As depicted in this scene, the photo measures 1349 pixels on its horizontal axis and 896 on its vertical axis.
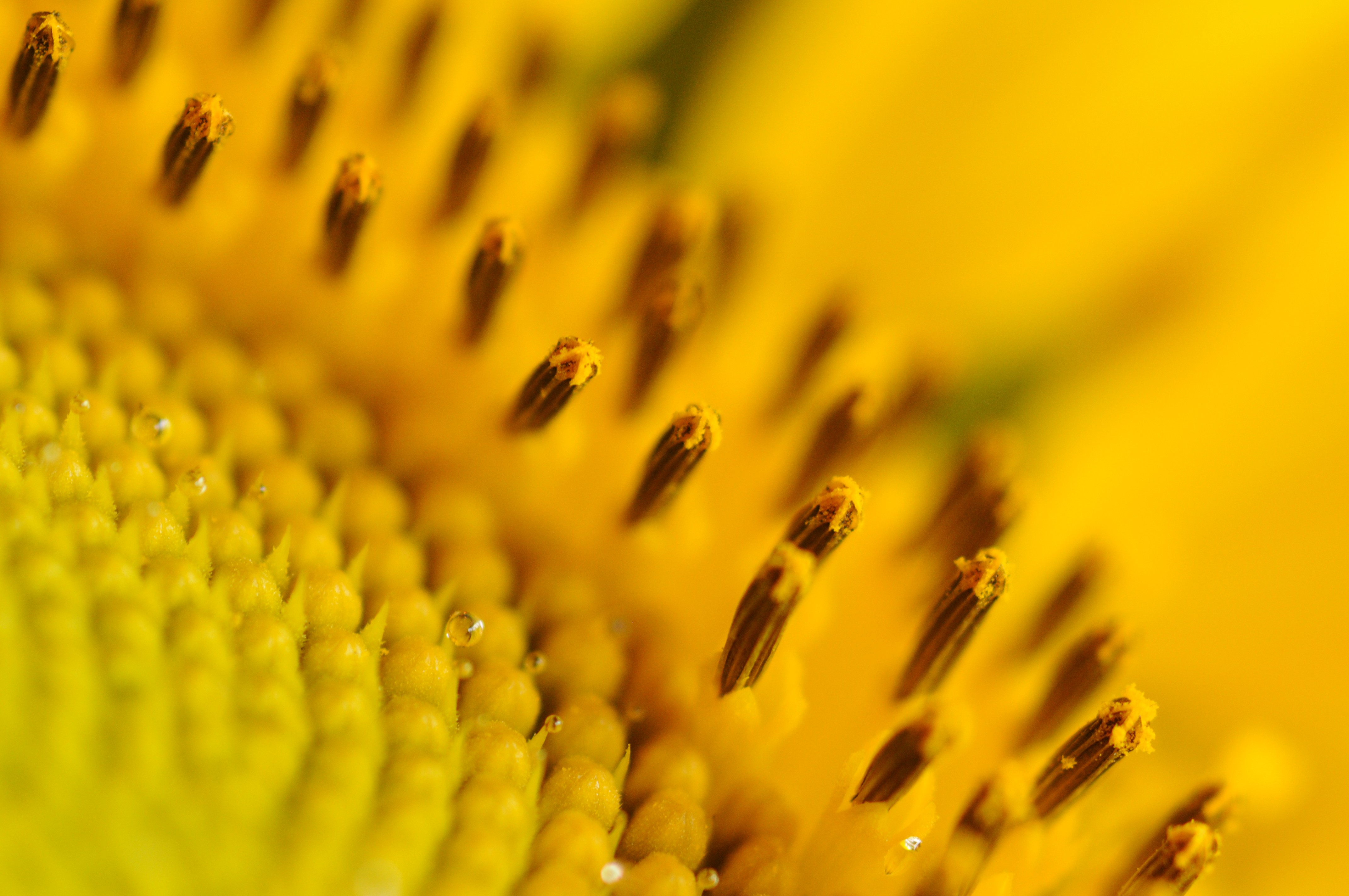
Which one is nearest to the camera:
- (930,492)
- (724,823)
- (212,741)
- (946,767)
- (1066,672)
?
(212,741)

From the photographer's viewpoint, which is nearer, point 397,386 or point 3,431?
point 3,431

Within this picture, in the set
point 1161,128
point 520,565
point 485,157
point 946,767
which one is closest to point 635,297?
point 485,157

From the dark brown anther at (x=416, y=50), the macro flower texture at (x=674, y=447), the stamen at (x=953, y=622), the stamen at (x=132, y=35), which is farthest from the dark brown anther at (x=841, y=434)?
the stamen at (x=132, y=35)

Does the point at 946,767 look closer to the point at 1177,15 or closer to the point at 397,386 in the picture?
the point at 397,386

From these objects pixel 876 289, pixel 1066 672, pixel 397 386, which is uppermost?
pixel 876 289

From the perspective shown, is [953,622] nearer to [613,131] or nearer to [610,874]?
[610,874]

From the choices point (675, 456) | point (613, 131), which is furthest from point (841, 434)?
point (613, 131)

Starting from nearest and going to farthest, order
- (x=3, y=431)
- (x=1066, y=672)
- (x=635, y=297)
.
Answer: (x=3, y=431) < (x=1066, y=672) < (x=635, y=297)
